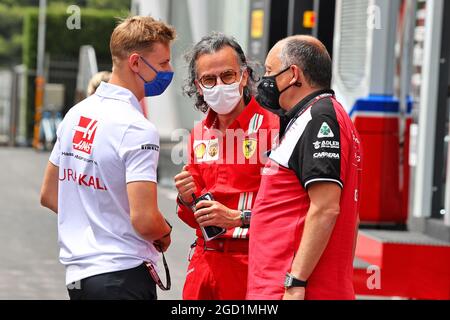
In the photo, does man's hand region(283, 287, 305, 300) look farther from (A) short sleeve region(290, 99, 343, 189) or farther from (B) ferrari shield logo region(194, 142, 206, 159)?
(B) ferrari shield logo region(194, 142, 206, 159)

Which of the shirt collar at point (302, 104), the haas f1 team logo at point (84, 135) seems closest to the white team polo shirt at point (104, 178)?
the haas f1 team logo at point (84, 135)

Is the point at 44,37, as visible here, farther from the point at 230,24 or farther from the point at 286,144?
the point at 286,144

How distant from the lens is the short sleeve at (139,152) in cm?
436

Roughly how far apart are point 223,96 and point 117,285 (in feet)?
3.13

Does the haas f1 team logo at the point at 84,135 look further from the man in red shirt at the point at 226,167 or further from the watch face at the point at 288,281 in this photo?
the watch face at the point at 288,281

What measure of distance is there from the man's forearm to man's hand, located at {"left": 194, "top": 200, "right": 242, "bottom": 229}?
2.50 feet

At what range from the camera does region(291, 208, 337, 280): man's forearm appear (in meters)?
4.05

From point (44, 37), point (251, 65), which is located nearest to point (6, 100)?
point (44, 37)

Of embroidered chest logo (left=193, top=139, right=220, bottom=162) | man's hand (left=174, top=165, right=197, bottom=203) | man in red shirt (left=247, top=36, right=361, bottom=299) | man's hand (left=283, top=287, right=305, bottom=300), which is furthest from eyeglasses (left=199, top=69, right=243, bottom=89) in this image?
man's hand (left=283, top=287, right=305, bottom=300)

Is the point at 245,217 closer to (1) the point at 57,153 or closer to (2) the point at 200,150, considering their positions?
(2) the point at 200,150

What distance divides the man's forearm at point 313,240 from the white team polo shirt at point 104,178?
2.13ft

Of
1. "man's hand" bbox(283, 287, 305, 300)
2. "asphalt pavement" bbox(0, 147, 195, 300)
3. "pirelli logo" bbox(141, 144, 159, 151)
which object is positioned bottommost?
"asphalt pavement" bbox(0, 147, 195, 300)

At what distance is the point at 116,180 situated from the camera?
445 cm

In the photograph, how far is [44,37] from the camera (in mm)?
32500
